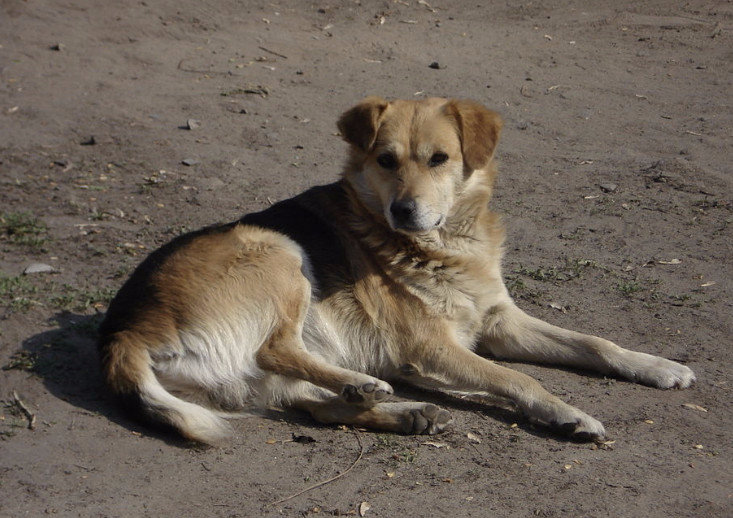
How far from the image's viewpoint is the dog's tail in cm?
380

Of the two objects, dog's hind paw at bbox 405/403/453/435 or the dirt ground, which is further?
dog's hind paw at bbox 405/403/453/435

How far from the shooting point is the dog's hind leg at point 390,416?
4.09 meters

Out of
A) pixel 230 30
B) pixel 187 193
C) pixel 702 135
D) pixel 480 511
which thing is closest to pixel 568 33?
pixel 702 135

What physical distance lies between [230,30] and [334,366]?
265 inches

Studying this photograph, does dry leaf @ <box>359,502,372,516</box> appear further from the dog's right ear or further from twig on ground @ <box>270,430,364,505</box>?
the dog's right ear

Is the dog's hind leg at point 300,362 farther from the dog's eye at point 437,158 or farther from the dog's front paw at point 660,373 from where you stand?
the dog's front paw at point 660,373

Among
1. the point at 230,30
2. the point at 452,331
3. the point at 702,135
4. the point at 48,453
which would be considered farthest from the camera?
the point at 230,30

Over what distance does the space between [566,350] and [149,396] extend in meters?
2.32

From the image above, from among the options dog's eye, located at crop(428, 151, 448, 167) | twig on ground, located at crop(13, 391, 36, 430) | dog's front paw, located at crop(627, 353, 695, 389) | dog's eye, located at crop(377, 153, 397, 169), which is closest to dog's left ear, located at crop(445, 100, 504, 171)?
dog's eye, located at crop(428, 151, 448, 167)

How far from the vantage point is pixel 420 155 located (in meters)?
4.62

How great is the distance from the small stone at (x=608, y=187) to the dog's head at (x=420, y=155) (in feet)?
8.31

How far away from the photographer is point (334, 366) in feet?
14.0

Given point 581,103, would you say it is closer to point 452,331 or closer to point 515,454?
point 452,331

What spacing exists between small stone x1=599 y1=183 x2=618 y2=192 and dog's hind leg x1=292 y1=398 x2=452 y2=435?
3.62m
